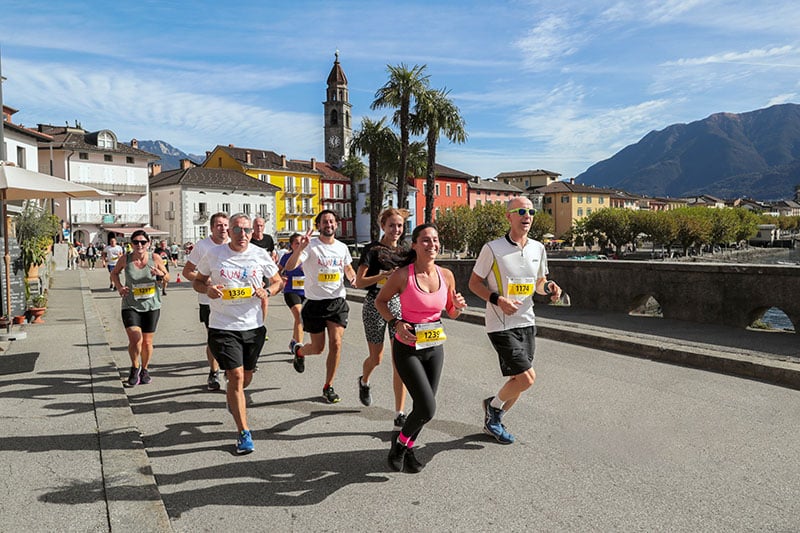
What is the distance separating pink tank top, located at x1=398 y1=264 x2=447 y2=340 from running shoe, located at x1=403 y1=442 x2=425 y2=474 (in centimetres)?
91

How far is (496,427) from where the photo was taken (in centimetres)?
498

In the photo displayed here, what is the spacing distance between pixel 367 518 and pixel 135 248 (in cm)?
471

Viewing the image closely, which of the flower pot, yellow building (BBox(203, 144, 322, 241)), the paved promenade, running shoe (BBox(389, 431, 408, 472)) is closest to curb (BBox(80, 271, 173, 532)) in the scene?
the paved promenade

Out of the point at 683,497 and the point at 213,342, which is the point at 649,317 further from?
the point at 213,342

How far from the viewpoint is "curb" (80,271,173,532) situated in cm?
348

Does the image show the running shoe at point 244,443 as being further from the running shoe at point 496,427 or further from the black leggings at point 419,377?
the running shoe at point 496,427

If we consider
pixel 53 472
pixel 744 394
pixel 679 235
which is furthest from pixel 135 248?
pixel 679 235

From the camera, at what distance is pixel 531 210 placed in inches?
190

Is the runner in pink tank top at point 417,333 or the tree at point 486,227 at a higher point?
the tree at point 486,227

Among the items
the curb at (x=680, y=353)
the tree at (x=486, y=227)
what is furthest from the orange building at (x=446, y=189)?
the curb at (x=680, y=353)

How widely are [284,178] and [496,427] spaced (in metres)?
81.3

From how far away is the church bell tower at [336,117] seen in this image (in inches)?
4195

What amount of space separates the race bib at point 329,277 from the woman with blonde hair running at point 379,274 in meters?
0.65

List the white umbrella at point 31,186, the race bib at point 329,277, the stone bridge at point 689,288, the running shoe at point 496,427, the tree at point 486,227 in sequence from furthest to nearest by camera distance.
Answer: the tree at point 486,227, the stone bridge at point 689,288, the white umbrella at point 31,186, the race bib at point 329,277, the running shoe at point 496,427
